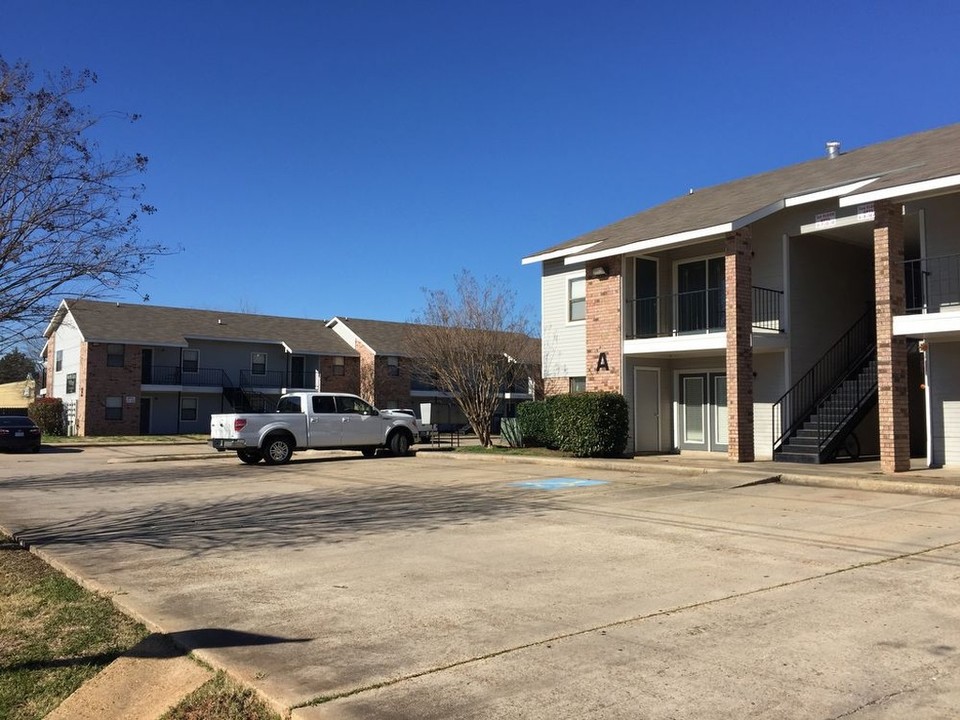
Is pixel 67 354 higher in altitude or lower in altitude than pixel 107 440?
higher

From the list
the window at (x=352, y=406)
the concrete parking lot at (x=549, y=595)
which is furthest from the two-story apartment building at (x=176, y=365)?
the concrete parking lot at (x=549, y=595)

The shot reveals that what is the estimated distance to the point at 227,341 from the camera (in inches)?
1779

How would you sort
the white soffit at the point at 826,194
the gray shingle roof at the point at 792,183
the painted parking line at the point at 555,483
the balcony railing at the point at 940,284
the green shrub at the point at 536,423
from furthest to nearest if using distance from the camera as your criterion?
the green shrub at the point at 536,423
the white soffit at the point at 826,194
the balcony railing at the point at 940,284
the gray shingle roof at the point at 792,183
the painted parking line at the point at 555,483

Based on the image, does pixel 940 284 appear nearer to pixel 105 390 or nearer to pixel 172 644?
pixel 172 644

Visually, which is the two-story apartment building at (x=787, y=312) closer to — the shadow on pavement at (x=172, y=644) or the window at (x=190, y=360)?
the shadow on pavement at (x=172, y=644)

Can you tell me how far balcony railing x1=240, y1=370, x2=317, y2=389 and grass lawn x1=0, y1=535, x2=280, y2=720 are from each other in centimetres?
3943

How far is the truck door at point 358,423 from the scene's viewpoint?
22016mm

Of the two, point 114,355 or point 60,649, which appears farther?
point 114,355

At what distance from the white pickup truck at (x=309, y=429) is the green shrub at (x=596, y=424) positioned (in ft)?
19.4

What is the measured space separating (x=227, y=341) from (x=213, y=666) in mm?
42549

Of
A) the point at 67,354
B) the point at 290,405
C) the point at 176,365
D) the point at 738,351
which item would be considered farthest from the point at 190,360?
the point at 738,351

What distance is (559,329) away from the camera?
76.8 feet

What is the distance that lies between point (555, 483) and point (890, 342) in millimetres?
6887

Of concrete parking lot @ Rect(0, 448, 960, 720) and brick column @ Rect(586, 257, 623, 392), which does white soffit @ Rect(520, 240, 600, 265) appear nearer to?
brick column @ Rect(586, 257, 623, 392)
